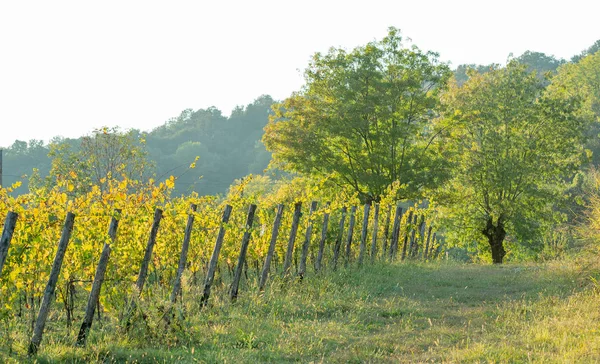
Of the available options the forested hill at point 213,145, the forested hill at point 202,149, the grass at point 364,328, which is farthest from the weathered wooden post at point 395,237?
the forested hill at point 213,145

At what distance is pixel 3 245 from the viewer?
19.0 feet

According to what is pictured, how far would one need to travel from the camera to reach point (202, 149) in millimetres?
103125

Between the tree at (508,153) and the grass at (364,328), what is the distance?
12486 mm

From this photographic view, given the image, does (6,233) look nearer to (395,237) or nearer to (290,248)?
(290,248)

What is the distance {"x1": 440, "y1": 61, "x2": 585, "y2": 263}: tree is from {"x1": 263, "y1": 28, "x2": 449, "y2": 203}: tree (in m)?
1.44

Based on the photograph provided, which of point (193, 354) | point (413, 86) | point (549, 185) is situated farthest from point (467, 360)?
point (549, 185)

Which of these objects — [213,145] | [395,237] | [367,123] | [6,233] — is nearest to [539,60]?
[213,145]

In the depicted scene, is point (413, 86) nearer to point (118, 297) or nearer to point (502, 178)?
point (502, 178)

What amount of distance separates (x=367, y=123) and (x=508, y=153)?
6.23 m

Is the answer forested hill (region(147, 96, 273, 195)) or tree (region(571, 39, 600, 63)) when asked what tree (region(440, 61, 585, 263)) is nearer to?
forested hill (region(147, 96, 273, 195))

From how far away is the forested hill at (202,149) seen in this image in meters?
91.7

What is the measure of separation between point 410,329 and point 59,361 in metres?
4.37

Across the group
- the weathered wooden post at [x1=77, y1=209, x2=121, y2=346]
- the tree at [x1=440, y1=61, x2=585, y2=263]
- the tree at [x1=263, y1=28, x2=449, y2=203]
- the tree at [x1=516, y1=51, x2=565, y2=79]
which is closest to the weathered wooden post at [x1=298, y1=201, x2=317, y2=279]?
the weathered wooden post at [x1=77, y1=209, x2=121, y2=346]

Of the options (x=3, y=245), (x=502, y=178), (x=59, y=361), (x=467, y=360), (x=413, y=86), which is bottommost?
(x=59, y=361)
